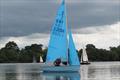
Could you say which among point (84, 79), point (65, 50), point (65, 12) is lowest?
point (84, 79)

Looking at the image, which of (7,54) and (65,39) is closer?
(65,39)

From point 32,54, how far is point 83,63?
7334 centimetres

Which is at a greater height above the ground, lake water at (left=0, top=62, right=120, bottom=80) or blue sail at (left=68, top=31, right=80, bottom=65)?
blue sail at (left=68, top=31, right=80, bottom=65)

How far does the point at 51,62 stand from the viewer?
6538 centimetres

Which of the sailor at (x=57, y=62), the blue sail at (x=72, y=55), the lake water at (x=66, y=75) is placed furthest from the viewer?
the blue sail at (x=72, y=55)

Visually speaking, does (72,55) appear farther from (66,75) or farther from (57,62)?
(66,75)

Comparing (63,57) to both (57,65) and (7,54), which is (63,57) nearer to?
(57,65)

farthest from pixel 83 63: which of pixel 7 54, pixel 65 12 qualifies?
pixel 7 54

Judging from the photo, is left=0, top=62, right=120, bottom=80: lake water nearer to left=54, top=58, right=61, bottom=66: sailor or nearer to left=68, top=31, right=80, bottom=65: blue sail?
left=68, top=31, right=80, bottom=65: blue sail

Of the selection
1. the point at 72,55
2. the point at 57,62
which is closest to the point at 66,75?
the point at 57,62

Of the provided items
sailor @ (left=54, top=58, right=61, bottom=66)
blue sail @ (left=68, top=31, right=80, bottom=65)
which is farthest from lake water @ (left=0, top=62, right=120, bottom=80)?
sailor @ (left=54, top=58, right=61, bottom=66)

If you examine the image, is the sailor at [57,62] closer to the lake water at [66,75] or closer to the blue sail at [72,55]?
the blue sail at [72,55]

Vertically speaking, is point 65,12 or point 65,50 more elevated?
point 65,12

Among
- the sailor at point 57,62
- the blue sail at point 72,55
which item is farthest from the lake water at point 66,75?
the sailor at point 57,62
